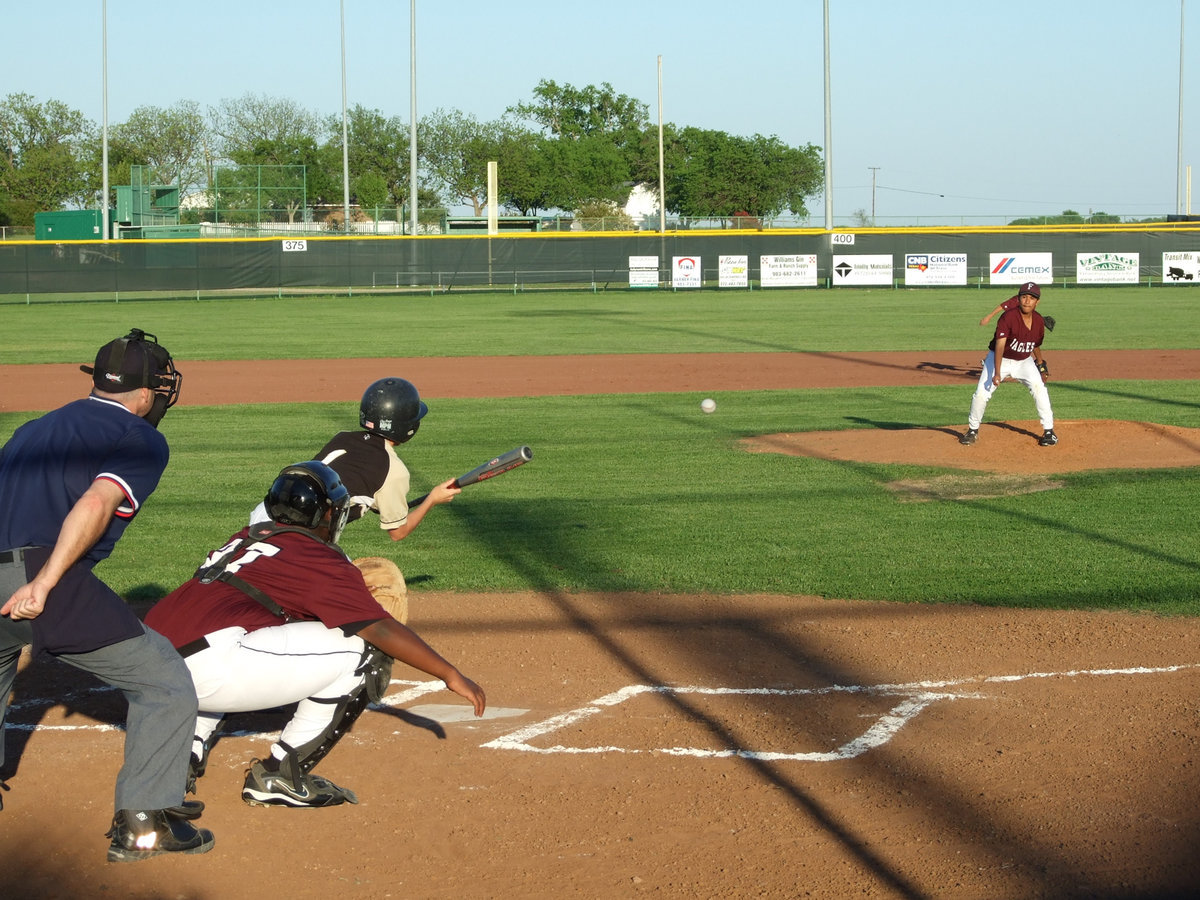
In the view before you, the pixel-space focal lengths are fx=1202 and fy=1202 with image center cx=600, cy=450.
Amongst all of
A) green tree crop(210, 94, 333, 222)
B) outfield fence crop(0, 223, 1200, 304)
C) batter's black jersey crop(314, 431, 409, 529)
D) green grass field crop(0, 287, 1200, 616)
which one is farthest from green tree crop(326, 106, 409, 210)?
batter's black jersey crop(314, 431, 409, 529)

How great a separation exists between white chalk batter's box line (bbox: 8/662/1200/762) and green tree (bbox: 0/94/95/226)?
84404 mm

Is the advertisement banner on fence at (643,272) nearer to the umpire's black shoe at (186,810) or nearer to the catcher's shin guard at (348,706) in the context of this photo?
the catcher's shin guard at (348,706)

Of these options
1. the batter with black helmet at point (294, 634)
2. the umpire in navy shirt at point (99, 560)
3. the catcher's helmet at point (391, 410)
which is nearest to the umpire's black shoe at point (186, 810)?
the umpire in navy shirt at point (99, 560)

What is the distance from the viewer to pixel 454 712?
5.75 meters

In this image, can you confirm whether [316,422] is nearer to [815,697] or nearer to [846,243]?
[815,697]

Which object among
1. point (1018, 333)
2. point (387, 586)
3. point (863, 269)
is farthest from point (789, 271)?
point (387, 586)

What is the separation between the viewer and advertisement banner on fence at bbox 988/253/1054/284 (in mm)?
47344

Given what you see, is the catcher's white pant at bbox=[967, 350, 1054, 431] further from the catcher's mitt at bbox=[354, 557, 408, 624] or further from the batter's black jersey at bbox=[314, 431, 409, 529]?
the catcher's mitt at bbox=[354, 557, 408, 624]

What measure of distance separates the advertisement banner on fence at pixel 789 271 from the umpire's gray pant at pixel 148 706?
4565cm

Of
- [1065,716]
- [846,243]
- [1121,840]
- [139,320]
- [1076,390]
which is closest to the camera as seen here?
[1121,840]

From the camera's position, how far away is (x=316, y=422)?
15523 millimetres

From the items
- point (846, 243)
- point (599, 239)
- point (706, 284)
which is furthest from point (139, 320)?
point (846, 243)

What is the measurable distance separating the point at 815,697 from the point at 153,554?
536cm

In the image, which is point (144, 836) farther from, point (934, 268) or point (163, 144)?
point (163, 144)
